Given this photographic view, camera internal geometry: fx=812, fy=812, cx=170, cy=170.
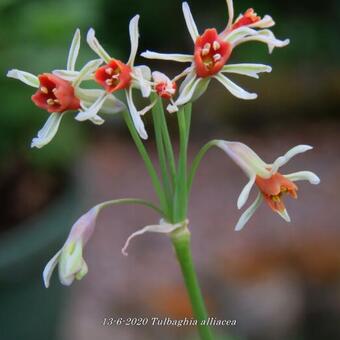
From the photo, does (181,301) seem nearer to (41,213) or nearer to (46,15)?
(41,213)

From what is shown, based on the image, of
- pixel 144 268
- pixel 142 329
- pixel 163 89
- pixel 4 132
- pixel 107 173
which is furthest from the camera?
pixel 107 173

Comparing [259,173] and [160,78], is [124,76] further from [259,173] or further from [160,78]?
[259,173]

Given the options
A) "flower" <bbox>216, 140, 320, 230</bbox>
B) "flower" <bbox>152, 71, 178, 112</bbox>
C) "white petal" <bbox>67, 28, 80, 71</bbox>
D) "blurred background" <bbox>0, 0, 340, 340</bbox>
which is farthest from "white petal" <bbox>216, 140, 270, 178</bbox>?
"blurred background" <bbox>0, 0, 340, 340</bbox>

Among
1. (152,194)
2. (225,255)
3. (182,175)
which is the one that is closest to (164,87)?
Result: (182,175)

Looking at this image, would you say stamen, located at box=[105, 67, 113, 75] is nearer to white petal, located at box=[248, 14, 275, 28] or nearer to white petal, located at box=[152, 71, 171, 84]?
white petal, located at box=[152, 71, 171, 84]

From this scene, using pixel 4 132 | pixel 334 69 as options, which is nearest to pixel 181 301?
pixel 4 132

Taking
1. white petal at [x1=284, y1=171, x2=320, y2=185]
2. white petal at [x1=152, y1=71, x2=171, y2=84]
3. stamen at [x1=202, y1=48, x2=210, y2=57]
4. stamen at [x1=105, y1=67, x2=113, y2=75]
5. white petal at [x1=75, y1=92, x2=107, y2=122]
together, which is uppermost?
stamen at [x1=105, y1=67, x2=113, y2=75]
